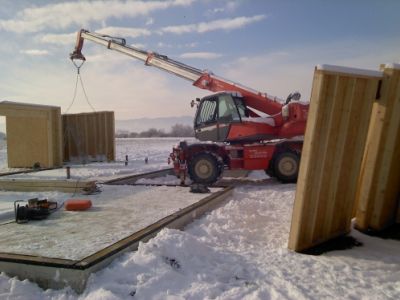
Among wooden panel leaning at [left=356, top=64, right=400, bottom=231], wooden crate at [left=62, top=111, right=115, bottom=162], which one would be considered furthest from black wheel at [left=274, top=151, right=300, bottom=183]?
wooden crate at [left=62, top=111, right=115, bottom=162]

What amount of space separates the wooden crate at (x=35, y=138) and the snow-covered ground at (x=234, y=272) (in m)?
11.7

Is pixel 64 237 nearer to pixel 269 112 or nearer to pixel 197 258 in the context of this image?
pixel 197 258

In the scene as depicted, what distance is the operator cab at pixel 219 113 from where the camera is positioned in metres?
9.97

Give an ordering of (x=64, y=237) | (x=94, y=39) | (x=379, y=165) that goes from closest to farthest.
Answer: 1. (x=64, y=237)
2. (x=379, y=165)
3. (x=94, y=39)

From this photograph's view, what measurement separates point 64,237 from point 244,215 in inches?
118

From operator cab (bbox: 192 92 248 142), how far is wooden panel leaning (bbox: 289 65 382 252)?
16.8ft

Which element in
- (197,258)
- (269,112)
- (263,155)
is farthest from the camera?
(269,112)

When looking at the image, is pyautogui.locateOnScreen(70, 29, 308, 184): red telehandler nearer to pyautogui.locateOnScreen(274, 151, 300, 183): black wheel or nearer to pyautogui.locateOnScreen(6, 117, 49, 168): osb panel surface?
pyautogui.locateOnScreen(274, 151, 300, 183): black wheel

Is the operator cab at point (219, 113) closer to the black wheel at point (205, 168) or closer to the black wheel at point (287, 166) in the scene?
the black wheel at point (205, 168)

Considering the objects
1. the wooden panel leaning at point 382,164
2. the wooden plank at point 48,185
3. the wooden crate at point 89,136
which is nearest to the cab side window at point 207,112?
the wooden plank at point 48,185

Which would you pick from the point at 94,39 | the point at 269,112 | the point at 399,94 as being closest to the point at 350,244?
the point at 399,94

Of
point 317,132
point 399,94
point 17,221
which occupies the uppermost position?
point 399,94

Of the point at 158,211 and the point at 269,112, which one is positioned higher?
the point at 269,112

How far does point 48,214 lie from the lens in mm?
5715
